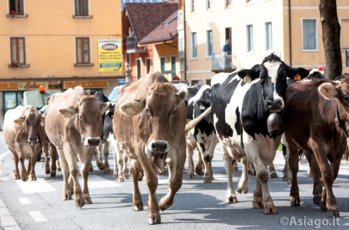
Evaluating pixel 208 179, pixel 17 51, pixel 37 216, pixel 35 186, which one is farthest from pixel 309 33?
pixel 37 216

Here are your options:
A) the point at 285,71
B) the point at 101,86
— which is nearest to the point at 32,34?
the point at 101,86

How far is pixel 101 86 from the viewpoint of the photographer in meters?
A: 60.4

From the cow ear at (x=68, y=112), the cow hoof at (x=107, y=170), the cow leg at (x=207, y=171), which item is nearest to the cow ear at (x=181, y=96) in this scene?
the cow ear at (x=68, y=112)

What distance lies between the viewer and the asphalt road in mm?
11102

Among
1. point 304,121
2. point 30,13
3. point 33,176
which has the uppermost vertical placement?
point 30,13

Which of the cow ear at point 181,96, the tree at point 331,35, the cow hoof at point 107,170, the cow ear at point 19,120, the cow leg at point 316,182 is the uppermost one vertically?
the tree at point 331,35

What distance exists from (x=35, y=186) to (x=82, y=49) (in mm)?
43479

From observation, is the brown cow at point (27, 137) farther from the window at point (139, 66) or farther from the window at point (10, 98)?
the window at point (139, 66)

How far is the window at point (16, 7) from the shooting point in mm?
59000

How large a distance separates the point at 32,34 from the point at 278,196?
1862 inches

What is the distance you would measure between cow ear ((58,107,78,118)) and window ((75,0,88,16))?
47.2 m

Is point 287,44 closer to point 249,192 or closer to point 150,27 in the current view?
point 150,27

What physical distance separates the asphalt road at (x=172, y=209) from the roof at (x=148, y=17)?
181 feet

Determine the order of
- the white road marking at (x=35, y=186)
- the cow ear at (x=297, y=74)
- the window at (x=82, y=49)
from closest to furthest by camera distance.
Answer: the cow ear at (x=297, y=74) → the white road marking at (x=35, y=186) → the window at (x=82, y=49)
